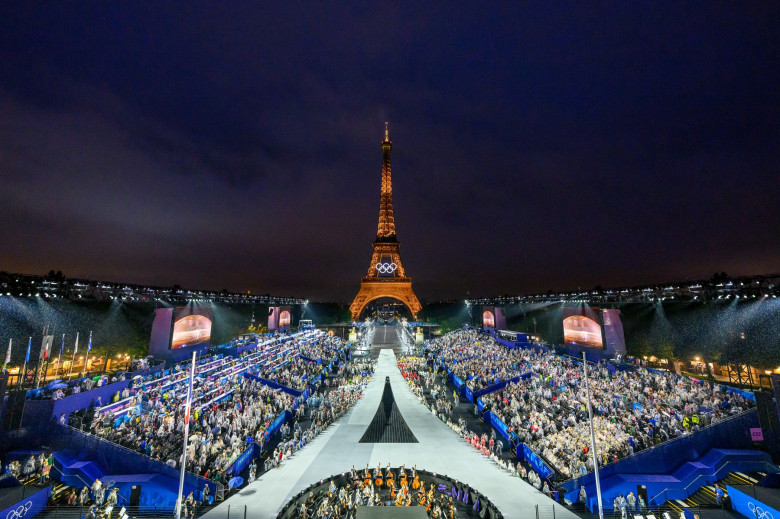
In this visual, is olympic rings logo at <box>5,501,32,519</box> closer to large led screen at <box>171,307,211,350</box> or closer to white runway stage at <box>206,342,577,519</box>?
white runway stage at <box>206,342,577,519</box>

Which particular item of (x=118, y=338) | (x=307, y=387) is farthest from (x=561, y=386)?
(x=118, y=338)

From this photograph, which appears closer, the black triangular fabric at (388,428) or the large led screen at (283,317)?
the black triangular fabric at (388,428)

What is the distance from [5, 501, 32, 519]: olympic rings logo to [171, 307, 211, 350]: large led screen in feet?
82.8

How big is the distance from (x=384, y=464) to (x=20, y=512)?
Answer: 12.2m

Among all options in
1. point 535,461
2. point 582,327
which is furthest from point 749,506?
point 582,327

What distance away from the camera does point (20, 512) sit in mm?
9188

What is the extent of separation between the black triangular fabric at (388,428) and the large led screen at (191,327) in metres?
24.8

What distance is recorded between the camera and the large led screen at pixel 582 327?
1317 inches

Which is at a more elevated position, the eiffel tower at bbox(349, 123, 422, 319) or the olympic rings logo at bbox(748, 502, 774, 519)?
the eiffel tower at bbox(349, 123, 422, 319)

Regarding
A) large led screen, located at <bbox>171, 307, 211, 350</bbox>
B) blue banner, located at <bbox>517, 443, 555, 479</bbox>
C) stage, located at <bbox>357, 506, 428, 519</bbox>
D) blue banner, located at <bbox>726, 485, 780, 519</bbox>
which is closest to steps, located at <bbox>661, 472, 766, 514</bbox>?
blue banner, located at <bbox>726, 485, 780, 519</bbox>

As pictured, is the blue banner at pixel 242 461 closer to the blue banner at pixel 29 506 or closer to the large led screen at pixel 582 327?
the blue banner at pixel 29 506

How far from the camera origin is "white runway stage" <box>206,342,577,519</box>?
11203mm

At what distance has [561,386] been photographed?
22.0 meters

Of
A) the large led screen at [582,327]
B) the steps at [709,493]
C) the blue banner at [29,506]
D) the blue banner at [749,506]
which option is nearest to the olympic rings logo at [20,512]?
the blue banner at [29,506]
